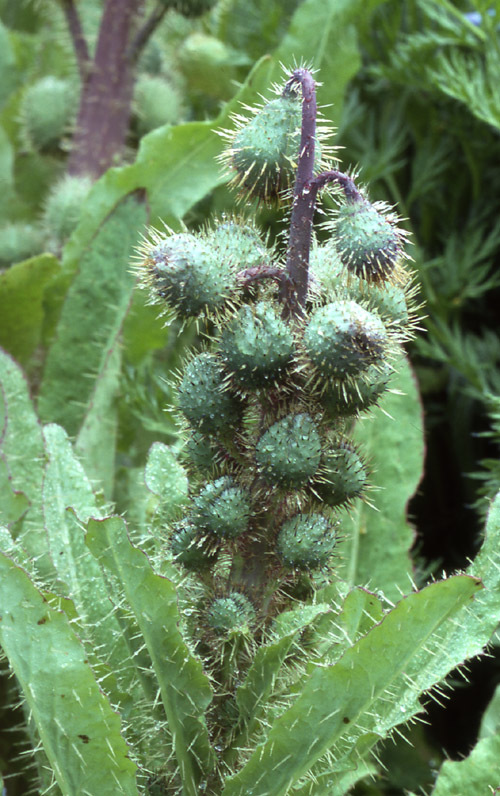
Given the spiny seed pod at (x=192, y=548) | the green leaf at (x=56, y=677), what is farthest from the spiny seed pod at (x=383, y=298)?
the green leaf at (x=56, y=677)

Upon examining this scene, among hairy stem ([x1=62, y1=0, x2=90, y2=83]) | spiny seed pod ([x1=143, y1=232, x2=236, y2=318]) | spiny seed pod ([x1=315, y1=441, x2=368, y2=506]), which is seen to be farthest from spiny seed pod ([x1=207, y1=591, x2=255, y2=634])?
hairy stem ([x1=62, y1=0, x2=90, y2=83])

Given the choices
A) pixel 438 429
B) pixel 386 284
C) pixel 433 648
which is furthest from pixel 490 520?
pixel 438 429

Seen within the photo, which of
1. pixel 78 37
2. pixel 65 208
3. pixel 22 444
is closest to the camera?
pixel 22 444

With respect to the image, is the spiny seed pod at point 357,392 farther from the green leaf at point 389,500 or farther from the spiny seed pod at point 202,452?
the green leaf at point 389,500

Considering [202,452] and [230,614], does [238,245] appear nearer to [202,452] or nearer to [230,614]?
[202,452]

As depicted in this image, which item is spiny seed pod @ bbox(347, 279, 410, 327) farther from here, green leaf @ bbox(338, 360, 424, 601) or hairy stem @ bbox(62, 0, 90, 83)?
hairy stem @ bbox(62, 0, 90, 83)

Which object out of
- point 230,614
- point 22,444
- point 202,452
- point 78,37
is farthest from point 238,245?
point 78,37
